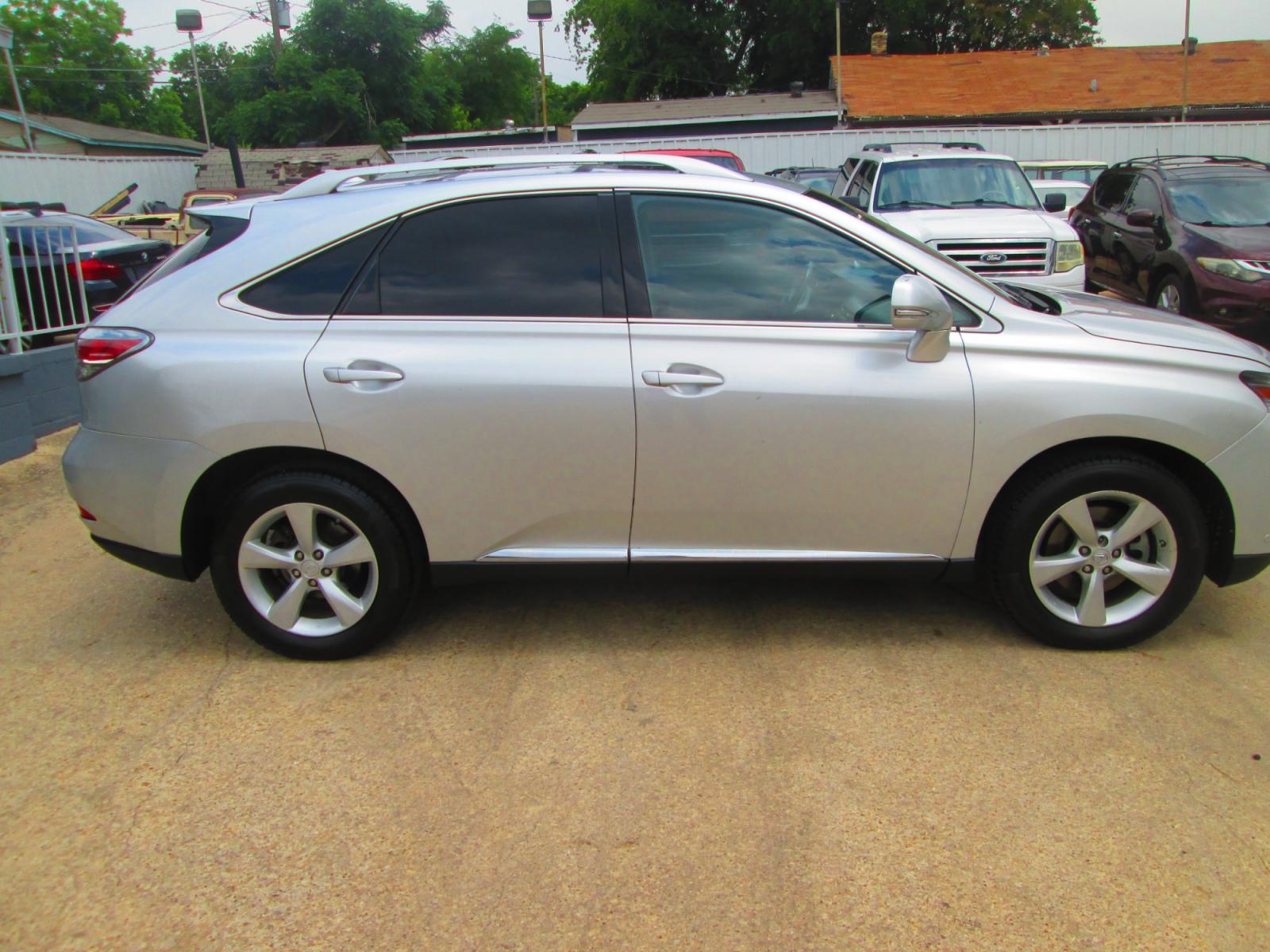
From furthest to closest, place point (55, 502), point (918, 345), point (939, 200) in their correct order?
point (939, 200) → point (55, 502) → point (918, 345)

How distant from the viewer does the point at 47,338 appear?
7691 mm

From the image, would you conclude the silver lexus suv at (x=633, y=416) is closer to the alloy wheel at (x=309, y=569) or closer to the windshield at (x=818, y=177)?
the alloy wheel at (x=309, y=569)

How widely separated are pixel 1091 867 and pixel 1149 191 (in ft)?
33.1

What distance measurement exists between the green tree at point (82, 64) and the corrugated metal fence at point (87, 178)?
4025cm

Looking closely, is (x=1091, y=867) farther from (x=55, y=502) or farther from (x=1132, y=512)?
(x=55, y=502)

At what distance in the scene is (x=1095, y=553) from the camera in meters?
3.81

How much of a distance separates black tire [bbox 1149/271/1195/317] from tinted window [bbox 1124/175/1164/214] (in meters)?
0.80

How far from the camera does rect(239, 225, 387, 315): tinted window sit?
3.82 meters

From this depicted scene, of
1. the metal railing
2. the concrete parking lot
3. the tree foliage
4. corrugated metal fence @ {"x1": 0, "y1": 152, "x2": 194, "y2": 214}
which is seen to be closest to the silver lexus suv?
the concrete parking lot

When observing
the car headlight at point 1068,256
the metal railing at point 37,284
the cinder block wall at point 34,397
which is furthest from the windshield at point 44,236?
the car headlight at point 1068,256

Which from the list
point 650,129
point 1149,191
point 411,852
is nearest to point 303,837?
point 411,852

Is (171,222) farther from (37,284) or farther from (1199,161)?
(1199,161)

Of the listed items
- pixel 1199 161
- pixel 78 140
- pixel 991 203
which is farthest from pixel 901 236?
pixel 78 140

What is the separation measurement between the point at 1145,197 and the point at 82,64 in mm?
75869
